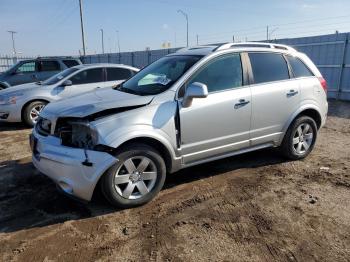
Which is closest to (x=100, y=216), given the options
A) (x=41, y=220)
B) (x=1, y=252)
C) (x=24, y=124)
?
(x=41, y=220)

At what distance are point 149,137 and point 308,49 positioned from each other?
1033 cm

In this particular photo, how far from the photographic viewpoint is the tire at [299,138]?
5.34m

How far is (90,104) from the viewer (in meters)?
4.00

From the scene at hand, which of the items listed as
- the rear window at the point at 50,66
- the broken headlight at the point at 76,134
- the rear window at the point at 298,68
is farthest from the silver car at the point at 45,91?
the rear window at the point at 298,68

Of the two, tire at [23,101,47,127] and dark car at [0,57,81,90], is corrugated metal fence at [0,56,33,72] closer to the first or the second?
dark car at [0,57,81,90]

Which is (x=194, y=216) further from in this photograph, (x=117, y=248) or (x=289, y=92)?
(x=289, y=92)

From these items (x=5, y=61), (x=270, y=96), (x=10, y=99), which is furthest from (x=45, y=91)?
(x=5, y=61)

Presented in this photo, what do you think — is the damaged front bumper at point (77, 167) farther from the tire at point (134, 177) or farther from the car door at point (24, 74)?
the car door at point (24, 74)

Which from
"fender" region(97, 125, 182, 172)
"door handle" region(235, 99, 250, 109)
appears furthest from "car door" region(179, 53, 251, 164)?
"fender" region(97, 125, 182, 172)

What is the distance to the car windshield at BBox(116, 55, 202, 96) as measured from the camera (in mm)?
4391

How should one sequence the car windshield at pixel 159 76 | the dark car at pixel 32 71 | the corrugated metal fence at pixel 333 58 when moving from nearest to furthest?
the car windshield at pixel 159 76
the corrugated metal fence at pixel 333 58
the dark car at pixel 32 71

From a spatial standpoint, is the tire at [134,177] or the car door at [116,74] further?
the car door at [116,74]

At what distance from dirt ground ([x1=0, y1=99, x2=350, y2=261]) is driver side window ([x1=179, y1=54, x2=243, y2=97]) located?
1.33m

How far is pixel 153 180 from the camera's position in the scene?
4090 mm
